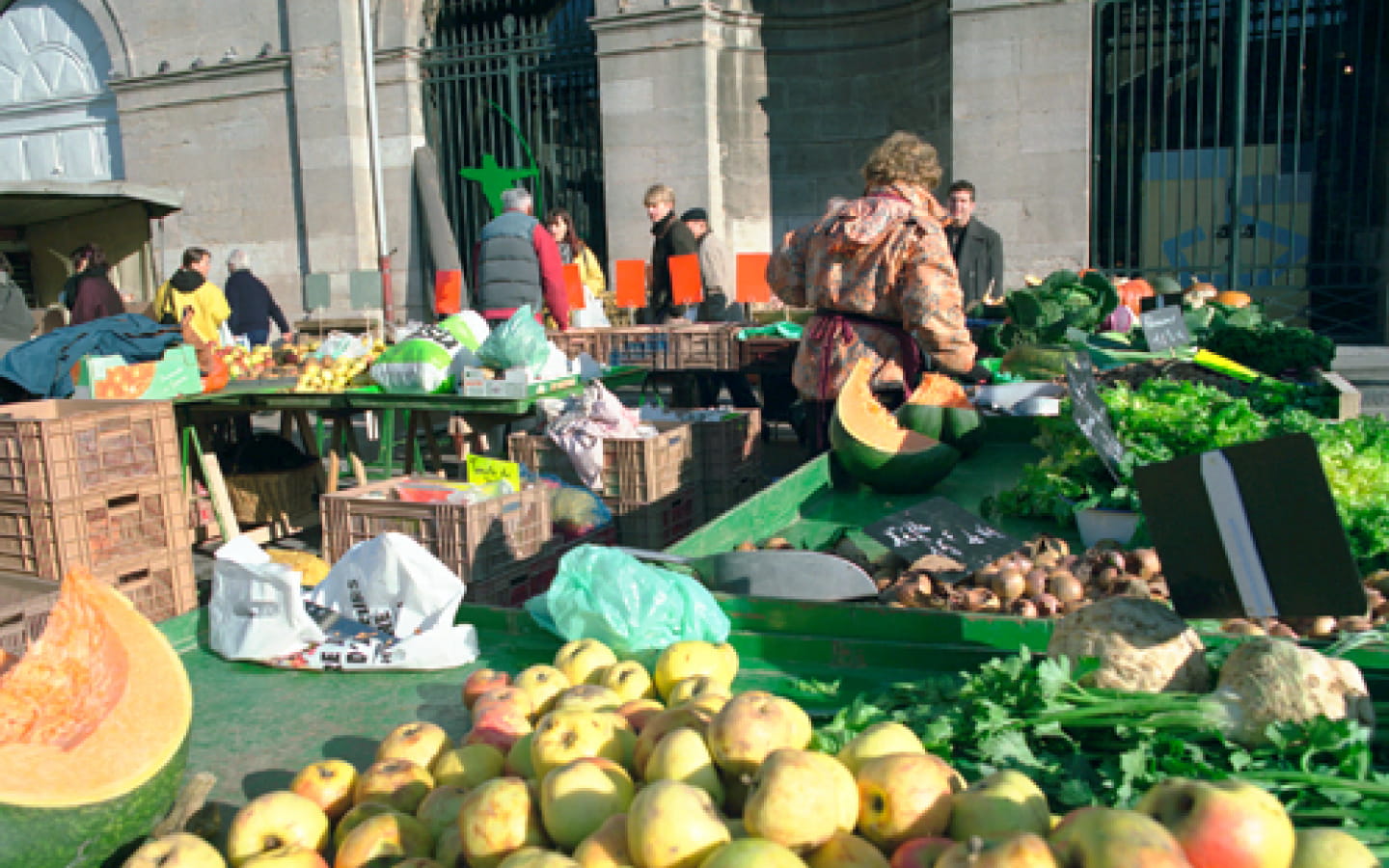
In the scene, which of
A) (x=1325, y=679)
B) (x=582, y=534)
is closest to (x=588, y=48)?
(x=582, y=534)

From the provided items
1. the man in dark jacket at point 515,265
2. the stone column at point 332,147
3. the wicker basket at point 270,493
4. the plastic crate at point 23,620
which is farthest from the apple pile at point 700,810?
the stone column at point 332,147

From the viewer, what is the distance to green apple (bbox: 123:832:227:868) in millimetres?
1748

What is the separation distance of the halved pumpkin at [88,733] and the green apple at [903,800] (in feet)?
4.46

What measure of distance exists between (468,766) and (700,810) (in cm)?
62

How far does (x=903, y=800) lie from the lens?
64.7 inches

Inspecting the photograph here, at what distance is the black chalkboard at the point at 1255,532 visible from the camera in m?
2.02

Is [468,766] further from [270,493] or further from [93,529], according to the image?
[270,493]

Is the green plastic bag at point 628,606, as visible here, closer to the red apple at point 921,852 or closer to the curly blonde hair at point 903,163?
the red apple at point 921,852

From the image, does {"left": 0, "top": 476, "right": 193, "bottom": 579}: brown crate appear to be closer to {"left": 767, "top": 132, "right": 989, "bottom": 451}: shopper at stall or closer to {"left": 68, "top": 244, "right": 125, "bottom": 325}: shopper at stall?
{"left": 767, "top": 132, "right": 989, "bottom": 451}: shopper at stall

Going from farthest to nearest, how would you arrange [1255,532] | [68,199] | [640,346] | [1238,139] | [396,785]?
[68,199] → [1238,139] → [640,346] → [1255,532] → [396,785]

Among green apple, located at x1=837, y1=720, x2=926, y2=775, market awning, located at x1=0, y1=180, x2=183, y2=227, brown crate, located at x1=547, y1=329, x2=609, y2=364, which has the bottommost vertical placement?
green apple, located at x1=837, y1=720, x2=926, y2=775

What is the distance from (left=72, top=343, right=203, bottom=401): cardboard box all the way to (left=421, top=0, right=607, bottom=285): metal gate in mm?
8487

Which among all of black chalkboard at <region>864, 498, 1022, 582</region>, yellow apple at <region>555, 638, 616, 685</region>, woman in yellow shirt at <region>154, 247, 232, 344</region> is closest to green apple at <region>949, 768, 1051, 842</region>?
yellow apple at <region>555, 638, 616, 685</region>

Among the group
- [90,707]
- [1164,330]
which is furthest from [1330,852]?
[1164,330]
